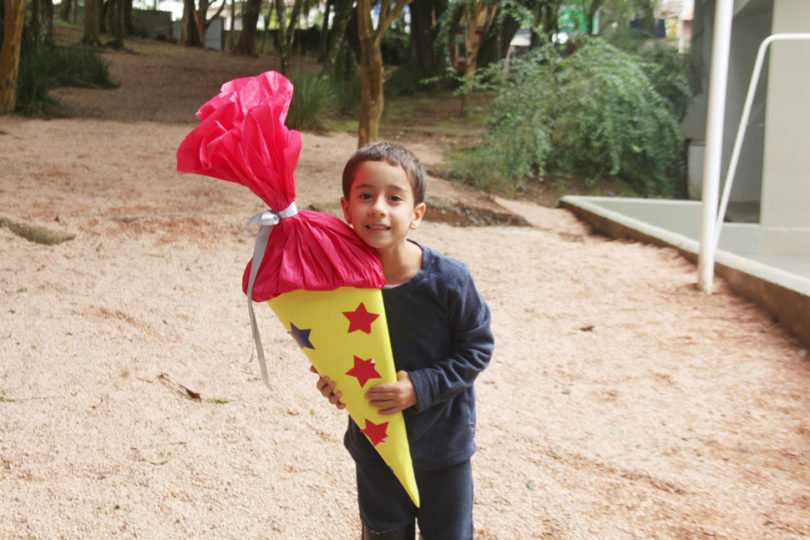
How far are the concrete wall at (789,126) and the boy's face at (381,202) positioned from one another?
6.65 meters

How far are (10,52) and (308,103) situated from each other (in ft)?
12.2

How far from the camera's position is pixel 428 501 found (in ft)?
5.71

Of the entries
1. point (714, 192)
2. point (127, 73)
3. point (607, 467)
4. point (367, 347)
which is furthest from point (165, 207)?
point (127, 73)

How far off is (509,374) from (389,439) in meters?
2.17

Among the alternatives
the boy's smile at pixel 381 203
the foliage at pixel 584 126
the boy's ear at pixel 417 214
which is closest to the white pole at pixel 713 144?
the boy's ear at pixel 417 214

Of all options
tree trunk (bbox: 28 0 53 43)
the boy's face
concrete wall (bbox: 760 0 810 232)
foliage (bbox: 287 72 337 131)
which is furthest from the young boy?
tree trunk (bbox: 28 0 53 43)

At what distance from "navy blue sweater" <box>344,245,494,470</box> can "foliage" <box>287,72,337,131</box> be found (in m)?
8.83

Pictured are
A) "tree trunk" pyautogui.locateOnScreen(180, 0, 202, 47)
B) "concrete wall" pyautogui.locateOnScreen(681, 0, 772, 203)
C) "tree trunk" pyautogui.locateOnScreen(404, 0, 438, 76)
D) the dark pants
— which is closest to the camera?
the dark pants

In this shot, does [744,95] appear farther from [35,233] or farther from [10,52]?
[10,52]

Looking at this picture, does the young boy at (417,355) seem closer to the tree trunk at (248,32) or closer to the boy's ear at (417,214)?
the boy's ear at (417,214)

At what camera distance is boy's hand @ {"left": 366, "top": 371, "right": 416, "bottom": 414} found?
1.60 metres

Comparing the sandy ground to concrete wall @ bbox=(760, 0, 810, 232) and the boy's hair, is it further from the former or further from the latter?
concrete wall @ bbox=(760, 0, 810, 232)

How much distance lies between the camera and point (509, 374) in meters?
3.71

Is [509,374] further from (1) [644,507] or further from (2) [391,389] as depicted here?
(2) [391,389]
